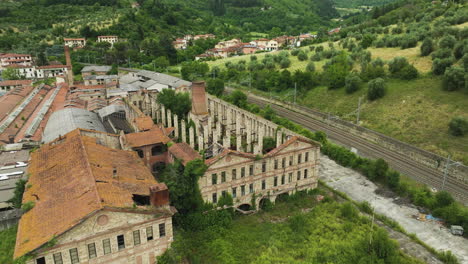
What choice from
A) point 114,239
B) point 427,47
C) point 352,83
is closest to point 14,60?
point 352,83

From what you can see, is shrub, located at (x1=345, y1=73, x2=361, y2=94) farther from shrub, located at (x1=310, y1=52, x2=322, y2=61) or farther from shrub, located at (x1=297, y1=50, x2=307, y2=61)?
shrub, located at (x1=297, y1=50, x2=307, y2=61)

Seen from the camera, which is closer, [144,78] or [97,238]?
[97,238]

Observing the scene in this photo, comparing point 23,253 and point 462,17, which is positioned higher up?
point 462,17

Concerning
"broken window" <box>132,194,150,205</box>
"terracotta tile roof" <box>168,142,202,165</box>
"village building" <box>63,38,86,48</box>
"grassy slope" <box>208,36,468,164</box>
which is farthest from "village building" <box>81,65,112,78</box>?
"broken window" <box>132,194,150,205</box>

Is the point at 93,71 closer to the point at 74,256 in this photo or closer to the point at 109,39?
the point at 109,39

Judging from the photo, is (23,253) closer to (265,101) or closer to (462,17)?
(265,101)

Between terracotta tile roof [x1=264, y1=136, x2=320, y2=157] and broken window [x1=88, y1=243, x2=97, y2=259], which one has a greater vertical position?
terracotta tile roof [x1=264, y1=136, x2=320, y2=157]

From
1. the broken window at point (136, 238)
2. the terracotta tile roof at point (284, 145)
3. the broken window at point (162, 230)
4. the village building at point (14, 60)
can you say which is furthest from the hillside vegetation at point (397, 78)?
the village building at point (14, 60)

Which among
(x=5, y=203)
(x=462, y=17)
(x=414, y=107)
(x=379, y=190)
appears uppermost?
(x=462, y=17)

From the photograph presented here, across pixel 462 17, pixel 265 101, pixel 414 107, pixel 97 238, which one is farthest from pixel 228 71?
pixel 97 238
